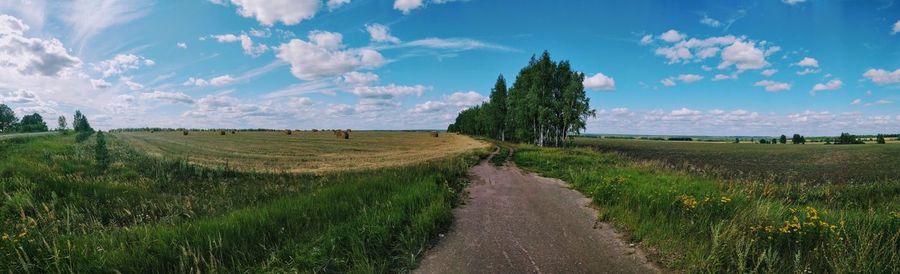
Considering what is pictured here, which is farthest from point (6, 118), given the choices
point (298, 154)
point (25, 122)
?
point (298, 154)

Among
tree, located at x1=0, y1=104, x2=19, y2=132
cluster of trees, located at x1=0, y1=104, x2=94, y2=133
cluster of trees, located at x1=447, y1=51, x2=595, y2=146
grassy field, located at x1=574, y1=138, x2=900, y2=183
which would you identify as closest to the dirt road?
grassy field, located at x1=574, y1=138, x2=900, y2=183

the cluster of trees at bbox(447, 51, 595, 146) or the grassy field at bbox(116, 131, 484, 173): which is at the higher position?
the cluster of trees at bbox(447, 51, 595, 146)

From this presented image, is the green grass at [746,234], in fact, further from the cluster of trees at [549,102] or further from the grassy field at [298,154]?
the cluster of trees at [549,102]

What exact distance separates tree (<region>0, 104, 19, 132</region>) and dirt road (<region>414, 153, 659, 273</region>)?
16010 centimetres

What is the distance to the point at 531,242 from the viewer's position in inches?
263

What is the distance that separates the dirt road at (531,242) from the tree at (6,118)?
525 ft

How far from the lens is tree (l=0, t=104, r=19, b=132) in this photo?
107 m

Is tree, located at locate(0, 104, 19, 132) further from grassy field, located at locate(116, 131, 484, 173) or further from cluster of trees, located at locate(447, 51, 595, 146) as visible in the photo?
cluster of trees, located at locate(447, 51, 595, 146)

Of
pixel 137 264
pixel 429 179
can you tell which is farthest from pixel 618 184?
pixel 137 264

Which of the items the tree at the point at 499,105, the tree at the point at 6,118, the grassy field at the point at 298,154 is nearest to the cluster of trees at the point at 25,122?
the tree at the point at 6,118

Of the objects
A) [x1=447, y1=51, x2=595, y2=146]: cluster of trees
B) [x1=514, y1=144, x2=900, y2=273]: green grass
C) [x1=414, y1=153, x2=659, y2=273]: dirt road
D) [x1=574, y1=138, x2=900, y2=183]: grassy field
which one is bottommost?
[x1=574, y1=138, x2=900, y2=183]: grassy field

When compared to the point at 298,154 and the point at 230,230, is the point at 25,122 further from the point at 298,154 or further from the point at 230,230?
the point at 230,230

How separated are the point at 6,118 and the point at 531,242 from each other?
171 metres

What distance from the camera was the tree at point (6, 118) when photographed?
4198 inches
